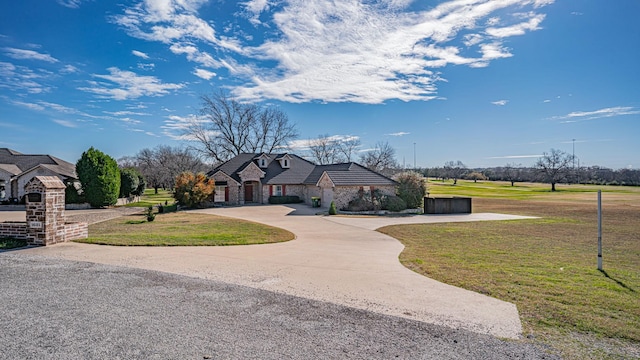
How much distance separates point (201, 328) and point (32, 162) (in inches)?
1540

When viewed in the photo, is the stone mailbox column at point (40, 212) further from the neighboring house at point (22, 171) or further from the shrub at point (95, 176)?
the neighboring house at point (22, 171)

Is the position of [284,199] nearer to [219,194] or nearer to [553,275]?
[219,194]

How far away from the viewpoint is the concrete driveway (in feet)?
18.4

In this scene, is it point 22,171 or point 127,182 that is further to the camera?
point 127,182

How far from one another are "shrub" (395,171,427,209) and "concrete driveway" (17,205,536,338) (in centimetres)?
1565

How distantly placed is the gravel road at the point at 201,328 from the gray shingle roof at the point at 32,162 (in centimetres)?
3163

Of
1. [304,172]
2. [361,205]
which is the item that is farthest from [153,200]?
[361,205]

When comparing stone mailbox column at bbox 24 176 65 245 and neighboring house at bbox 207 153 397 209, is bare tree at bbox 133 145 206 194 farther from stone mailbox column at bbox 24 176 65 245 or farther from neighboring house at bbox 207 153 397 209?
stone mailbox column at bbox 24 176 65 245

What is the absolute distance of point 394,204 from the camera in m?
26.8

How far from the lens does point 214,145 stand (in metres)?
48.3

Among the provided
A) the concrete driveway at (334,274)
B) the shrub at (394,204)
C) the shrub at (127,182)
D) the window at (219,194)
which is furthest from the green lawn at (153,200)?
the concrete driveway at (334,274)

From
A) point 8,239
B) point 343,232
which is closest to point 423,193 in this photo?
point 343,232

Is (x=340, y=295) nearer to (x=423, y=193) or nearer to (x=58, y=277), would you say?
(x=58, y=277)

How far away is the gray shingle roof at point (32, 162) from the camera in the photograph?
32.5 metres
